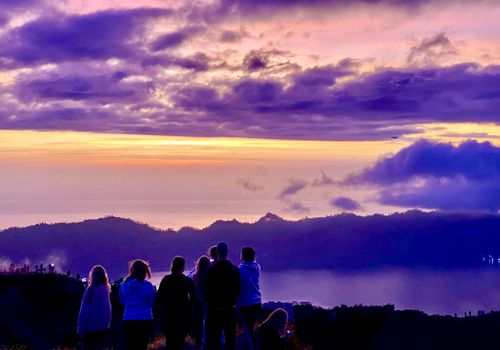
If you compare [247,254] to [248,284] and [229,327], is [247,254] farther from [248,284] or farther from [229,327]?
[229,327]

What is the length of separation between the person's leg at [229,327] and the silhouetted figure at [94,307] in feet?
7.35

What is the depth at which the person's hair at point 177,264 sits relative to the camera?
15.2 m

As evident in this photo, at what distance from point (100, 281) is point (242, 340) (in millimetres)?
5920

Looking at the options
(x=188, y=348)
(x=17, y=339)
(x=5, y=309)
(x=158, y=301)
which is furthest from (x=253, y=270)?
(x=5, y=309)

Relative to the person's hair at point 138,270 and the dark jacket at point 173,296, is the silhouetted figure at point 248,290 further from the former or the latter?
the person's hair at point 138,270

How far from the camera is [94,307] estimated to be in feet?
47.5

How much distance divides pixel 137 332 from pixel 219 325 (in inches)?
60.5

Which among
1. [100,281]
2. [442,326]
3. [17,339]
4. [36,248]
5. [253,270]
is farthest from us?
[36,248]

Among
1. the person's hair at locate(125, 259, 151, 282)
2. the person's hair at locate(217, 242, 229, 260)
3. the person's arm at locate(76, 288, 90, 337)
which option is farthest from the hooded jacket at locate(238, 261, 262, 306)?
the person's arm at locate(76, 288, 90, 337)

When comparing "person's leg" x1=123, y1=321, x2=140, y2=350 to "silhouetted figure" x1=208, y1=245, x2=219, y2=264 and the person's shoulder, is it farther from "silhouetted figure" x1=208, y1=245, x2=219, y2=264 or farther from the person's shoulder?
"silhouetted figure" x1=208, y1=245, x2=219, y2=264

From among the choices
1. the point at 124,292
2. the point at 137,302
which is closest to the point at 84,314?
the point at 124,292

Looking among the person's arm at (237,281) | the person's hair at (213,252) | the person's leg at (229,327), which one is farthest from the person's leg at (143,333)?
the person's hair at (213,252)

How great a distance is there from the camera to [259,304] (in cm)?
1634

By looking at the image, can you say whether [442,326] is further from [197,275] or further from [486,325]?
[197,275]
